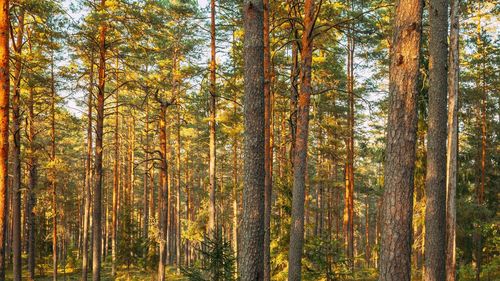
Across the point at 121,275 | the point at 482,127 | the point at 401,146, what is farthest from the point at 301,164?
the point at 121,275

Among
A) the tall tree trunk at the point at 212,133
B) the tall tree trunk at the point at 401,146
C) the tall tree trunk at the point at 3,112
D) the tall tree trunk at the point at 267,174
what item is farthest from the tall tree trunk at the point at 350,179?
the tall tree trunk at the point at 3,112

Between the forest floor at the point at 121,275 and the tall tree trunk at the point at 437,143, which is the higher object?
the tall tree trunk at the point at 437,143

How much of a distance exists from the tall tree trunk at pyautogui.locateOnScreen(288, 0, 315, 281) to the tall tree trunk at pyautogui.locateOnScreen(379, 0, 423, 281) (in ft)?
13.0

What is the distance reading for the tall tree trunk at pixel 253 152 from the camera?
18.2ft

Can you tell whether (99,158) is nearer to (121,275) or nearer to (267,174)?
(267,174)

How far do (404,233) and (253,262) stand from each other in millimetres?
2131

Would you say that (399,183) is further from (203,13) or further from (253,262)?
(203,13)

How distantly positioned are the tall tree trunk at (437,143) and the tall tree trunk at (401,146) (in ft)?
13.2

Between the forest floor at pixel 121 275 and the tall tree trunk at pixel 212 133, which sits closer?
the tall tree trunk at pixel 212 133

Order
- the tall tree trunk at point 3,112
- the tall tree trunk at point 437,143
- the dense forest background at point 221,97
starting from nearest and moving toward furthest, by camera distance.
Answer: the tall tree trunk at point 437,143
the tall tree trunk at point 3,112
the dense forest background at point 221,97

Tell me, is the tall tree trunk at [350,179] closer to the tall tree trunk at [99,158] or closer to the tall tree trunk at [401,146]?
the tall tree trunk at [99,158]

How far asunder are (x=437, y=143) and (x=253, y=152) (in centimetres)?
481

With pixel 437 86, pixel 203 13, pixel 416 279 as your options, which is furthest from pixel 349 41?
pixel 437 86

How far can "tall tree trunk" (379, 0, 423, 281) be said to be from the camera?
4.61m
